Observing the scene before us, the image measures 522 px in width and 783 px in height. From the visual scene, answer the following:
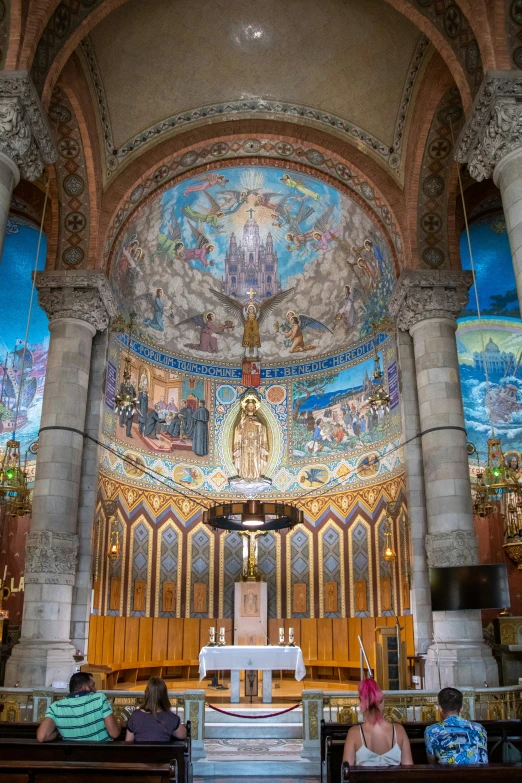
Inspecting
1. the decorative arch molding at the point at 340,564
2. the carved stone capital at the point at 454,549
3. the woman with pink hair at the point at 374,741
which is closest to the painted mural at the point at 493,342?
the decorative arch molding at the point at 340,564

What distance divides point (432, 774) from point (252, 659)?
9.87 meters

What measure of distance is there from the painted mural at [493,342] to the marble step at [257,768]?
13135 millimetres

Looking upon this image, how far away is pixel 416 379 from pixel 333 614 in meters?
7.49

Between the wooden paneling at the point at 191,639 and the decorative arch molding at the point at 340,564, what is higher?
the decorative arch molding at the point at 340,564

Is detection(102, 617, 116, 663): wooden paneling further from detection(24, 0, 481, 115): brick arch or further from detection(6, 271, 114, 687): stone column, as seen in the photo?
detection(24, 0, 481, 115): brick arch

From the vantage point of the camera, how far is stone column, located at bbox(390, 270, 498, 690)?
43.8 ft

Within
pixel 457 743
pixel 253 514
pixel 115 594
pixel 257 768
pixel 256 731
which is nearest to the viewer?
pixel 457 743

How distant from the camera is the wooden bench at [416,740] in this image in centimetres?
655

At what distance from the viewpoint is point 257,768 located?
967 cm

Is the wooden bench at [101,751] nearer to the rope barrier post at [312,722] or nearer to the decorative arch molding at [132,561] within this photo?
the rope barrier post at [312,722]

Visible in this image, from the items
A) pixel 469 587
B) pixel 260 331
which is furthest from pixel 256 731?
pixel 260 331

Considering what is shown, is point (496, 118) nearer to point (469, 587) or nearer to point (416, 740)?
point (469, 587)

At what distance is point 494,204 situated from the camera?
782 inches

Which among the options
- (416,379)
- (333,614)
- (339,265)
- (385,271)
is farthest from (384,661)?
(339,265)
